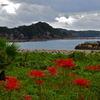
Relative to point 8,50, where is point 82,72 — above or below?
below

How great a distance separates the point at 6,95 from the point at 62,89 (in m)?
2.01

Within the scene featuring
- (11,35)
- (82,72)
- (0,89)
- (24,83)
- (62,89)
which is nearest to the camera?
(0,89)

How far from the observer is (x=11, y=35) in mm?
185125

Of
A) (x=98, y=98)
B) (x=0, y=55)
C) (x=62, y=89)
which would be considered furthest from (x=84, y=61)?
(x=98, y=98)

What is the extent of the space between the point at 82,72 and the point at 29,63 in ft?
11.4

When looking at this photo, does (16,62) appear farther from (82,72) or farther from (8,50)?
(82,72)

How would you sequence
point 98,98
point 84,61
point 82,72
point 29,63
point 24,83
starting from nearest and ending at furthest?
point 98,98 < point 24,83 < point 82,72 < point 29,63 < point 84,61

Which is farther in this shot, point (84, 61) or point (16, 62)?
point (84, 61)

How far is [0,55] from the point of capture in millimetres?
14266

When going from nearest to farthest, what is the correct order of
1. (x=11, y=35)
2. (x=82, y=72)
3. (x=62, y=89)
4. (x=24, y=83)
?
(x=62, y=89), (x=24, y=83), (x=82, y=72), (x=11, y=35)

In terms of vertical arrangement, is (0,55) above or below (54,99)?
above

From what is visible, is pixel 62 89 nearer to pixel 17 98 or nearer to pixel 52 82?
pixel 52 82

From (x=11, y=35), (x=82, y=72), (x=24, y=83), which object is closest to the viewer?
(x=24, y=83)

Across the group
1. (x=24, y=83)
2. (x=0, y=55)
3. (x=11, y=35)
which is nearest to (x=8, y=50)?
(x=0, y=55)
